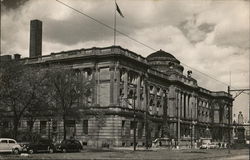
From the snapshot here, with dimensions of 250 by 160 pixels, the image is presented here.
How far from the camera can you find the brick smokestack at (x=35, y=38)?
89.1 meters

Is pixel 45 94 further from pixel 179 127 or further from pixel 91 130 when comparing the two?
pixel 179 127

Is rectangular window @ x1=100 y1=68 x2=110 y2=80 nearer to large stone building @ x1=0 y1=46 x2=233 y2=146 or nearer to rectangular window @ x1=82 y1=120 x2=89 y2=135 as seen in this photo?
large stone building @ x1=0 y1=46 x2=233 y2=146

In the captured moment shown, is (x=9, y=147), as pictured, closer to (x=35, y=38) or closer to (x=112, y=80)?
(x=112, y=80)

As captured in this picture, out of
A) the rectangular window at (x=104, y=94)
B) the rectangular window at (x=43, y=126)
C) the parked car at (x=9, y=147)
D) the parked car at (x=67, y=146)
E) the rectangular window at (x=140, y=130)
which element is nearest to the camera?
the parked car at (x=9, y=147)

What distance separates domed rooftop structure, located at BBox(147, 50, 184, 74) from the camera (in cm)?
11388

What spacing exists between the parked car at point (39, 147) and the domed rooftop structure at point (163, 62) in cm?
6646

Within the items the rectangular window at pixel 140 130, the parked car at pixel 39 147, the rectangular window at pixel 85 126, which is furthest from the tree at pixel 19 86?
the rectangular window at pixel 140 130

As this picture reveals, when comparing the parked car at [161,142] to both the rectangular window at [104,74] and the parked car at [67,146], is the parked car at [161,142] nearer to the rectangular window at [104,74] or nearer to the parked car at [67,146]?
the rectangular window at [104,74]

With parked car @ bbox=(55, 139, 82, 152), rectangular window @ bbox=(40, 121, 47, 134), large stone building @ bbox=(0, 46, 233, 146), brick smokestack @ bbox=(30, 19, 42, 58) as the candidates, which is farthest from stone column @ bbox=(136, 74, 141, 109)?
parked car @ bbox=(55, 139, 82, 152)

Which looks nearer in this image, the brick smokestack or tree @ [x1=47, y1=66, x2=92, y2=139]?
tree @ [x1=47, y1=66, x2=92, y2=139]

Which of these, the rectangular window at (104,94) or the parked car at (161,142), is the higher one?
the rectangular window at (104,94)

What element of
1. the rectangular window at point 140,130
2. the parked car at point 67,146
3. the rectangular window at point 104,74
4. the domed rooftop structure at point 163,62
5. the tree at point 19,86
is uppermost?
the domed rooftop structure at point 163,62

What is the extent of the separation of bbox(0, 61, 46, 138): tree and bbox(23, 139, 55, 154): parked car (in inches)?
282

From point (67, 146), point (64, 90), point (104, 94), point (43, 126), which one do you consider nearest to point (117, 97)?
point (104, 94)
